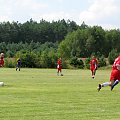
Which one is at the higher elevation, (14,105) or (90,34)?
(90,34)

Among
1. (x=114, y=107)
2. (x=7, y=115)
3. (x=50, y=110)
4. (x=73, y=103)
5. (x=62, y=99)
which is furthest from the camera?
A: (x=62, y=99)

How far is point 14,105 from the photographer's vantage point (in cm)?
1562

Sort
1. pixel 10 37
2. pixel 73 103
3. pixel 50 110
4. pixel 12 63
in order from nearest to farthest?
pixel 50 110
pixel 73 103
pixel 12 63
pixel 10 37

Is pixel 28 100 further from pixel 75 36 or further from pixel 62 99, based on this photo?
pixel 75 36

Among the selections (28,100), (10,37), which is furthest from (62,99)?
(10,37)

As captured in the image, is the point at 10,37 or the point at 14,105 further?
the point at 10,37

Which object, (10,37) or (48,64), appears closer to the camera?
(48,64)

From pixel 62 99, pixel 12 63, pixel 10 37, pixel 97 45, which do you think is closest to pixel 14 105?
pixel 62 99

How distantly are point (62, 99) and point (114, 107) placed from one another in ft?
10.3

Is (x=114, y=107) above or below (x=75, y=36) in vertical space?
below

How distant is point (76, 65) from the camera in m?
88.5

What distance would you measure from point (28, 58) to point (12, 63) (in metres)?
4.96

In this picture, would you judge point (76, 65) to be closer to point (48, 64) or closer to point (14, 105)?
point (48, 64)

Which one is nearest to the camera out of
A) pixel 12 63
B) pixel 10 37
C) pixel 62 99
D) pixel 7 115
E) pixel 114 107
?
pixel 7 115
